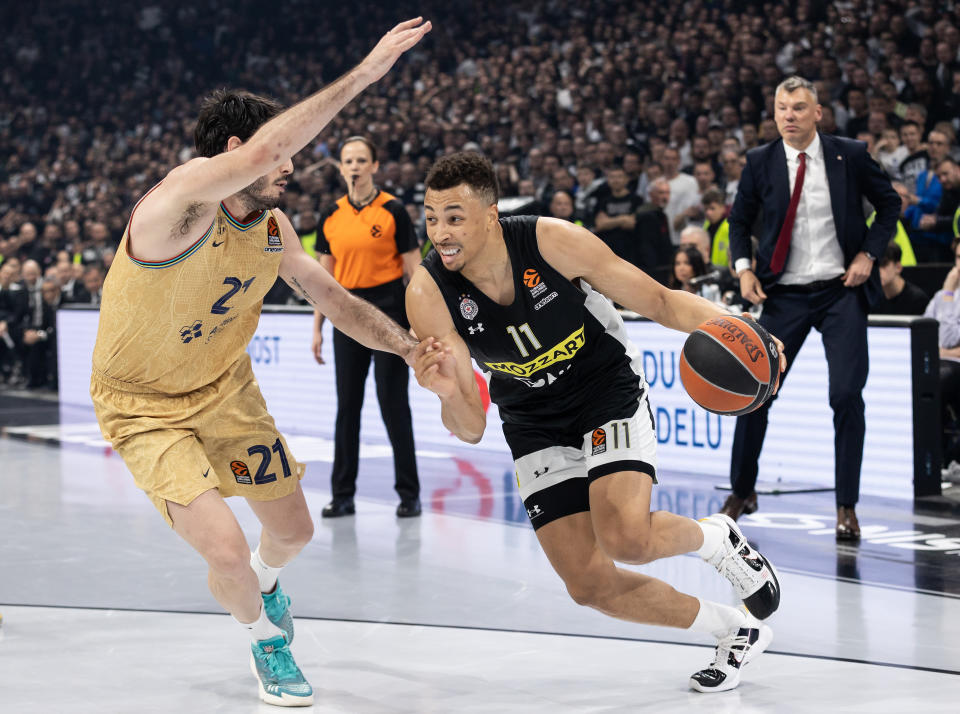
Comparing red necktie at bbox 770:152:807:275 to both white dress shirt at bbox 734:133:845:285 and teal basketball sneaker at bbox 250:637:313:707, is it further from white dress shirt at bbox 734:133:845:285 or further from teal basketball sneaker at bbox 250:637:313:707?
teal basketball sneaker at bbox 250:637:313:707

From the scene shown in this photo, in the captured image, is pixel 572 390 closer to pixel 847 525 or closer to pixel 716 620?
pixel 716 620

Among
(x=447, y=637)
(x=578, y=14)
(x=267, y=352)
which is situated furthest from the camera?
(x=578, y=14)

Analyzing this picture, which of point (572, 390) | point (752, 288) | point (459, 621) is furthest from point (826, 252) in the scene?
point (459, 621)

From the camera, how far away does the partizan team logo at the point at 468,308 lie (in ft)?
12.2

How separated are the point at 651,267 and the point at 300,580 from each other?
5.38 meters

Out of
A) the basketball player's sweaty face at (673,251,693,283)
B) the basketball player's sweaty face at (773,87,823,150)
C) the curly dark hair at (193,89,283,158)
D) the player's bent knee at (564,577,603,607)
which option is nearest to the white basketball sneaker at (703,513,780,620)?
the player's bent knee at (564,577,603,607)

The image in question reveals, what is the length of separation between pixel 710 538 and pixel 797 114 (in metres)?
2.68

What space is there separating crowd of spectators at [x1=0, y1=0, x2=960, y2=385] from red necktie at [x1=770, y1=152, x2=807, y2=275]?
2782 millimetres

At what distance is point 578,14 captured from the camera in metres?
16.4

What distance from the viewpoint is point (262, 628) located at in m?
3.69

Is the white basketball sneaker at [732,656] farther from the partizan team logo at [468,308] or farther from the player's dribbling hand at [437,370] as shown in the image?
the partizan team logo at [468,308]

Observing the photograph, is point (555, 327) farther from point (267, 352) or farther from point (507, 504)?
point (267, 352)

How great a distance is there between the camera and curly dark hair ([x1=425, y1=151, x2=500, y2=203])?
3.58 meters

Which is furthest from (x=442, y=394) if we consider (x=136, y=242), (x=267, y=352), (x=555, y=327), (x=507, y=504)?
(x=267, y=352)
